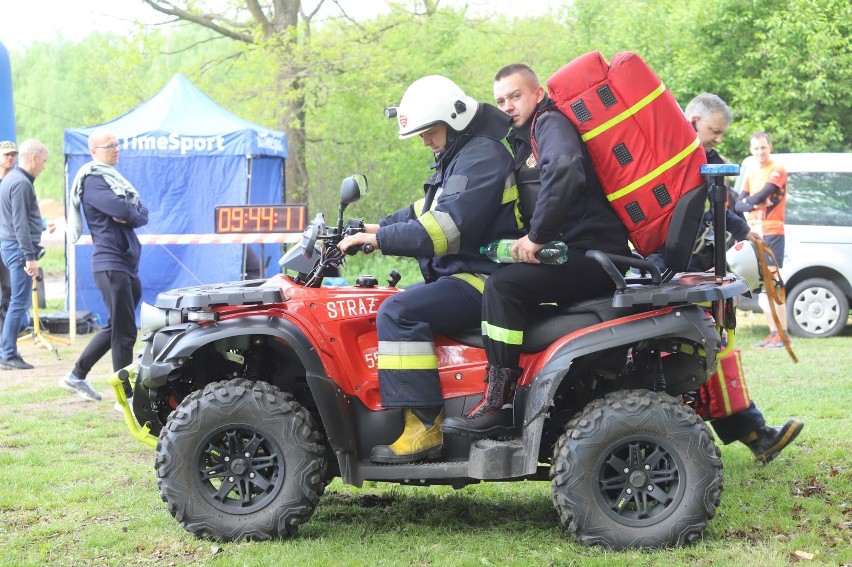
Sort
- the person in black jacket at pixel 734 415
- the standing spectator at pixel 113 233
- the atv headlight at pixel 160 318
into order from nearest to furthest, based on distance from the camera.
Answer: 1. the atv headlight at pixel 160 318
2. the person in black jacket at pixel 734 415
3. the standing spectator at pixel 113 233

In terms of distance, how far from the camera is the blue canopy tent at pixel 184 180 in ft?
49.4

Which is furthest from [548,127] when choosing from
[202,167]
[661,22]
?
[661,22]

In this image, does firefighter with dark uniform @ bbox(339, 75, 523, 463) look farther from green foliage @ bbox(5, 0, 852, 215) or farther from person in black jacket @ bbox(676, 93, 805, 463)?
green foliage @ bbox(5, 0, 852, 215)

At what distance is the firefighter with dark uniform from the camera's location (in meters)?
4.67

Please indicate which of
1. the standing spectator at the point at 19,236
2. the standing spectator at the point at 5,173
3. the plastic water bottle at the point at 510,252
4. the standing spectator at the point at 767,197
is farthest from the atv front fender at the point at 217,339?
the standing spectator at the point at 5,173

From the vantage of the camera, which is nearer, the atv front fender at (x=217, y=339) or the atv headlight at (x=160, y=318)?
the atv front fender at (x=217, y=339)

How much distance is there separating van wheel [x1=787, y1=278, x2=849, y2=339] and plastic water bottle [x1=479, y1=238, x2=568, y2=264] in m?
8.12

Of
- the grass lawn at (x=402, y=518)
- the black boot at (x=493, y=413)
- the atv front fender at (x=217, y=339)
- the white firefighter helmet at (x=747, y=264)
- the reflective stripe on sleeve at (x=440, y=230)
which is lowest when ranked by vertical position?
the grass lawn at (x=402, y=518)

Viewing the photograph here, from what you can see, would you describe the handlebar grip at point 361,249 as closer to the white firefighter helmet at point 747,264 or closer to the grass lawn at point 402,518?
the grass lawn at point 402,518

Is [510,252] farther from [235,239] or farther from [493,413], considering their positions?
[235,239]

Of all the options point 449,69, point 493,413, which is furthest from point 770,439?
point 449,69

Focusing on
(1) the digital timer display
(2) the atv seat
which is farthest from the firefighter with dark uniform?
(1) the digital timer display

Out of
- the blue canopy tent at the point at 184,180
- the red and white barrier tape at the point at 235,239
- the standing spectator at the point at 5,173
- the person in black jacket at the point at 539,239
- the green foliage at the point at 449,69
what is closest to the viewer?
the person in black jacket at the point at 539,239

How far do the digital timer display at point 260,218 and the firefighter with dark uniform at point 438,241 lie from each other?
7.89 m
